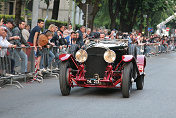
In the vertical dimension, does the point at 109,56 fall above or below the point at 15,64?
above

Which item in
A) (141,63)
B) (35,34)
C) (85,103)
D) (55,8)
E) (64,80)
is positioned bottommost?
(85,103)

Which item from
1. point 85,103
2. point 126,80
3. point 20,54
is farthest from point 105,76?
point 20,54

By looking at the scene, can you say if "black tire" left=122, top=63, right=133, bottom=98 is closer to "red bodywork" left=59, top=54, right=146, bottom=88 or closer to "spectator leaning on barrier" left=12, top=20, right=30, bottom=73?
"red bodywork" left=59, top=54, right=146, bottom=88

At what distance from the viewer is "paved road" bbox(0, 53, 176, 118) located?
8.92 m

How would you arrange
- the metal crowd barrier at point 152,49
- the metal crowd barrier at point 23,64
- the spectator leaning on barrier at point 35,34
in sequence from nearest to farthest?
the metal crowd barrier at point 23,64, the spectator leaning on barrier at point 35,34, the metal crowd barrier at point 152,49

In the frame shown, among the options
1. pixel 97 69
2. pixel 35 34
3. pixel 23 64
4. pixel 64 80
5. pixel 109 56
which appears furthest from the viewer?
pixel 35 34

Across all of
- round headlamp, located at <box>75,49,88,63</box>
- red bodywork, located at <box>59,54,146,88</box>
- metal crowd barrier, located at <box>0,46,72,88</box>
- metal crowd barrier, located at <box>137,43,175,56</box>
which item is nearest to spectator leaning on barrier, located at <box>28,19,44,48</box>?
metal crowd barrier, located at <box>0,46,72,88</box>

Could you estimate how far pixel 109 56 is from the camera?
11844 mm

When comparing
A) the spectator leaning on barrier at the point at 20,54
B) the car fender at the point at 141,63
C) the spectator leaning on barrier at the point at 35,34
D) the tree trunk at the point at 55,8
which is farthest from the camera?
the tree trunk at the point at 55,8

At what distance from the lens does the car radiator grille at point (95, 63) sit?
11992 millimetres

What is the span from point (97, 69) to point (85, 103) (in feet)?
5.77

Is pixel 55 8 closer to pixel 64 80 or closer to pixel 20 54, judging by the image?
pixel 20 54

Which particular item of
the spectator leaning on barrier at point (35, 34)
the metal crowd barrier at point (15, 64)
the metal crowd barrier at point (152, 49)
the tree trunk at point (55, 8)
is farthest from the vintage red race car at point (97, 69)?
the tree trunk at point (55, 8)

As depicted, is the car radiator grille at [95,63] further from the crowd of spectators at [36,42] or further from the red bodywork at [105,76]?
the crowd of spectators at [36,42]
